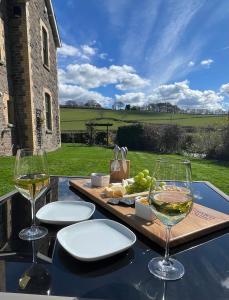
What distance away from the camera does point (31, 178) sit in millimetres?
1103

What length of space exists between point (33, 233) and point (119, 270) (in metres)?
0.48

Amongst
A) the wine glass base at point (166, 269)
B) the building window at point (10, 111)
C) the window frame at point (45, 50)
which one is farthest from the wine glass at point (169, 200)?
the window frame at point (45, 50)

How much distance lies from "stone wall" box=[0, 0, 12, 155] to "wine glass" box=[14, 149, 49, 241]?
734 centimetres

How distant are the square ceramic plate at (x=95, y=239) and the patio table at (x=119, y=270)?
0.10 feet

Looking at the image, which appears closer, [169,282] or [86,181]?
[169,282]

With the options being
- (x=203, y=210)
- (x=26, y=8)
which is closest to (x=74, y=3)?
(x=26, y=8)

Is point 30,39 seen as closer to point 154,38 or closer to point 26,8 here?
point 26,8

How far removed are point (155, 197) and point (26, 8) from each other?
9945mm

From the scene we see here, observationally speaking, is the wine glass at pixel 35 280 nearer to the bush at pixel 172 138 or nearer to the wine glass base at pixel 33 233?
the wine glass base at pixel 33 233

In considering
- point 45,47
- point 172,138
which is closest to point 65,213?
point 45,47

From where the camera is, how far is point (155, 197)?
2.77 ft

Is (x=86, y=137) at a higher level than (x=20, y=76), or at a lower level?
lower

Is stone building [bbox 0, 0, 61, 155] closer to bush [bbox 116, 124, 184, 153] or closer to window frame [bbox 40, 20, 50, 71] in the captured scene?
window frame [bbox 40, 20, 50, 71]

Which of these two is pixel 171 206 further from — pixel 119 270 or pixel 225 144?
pixel 225 144
